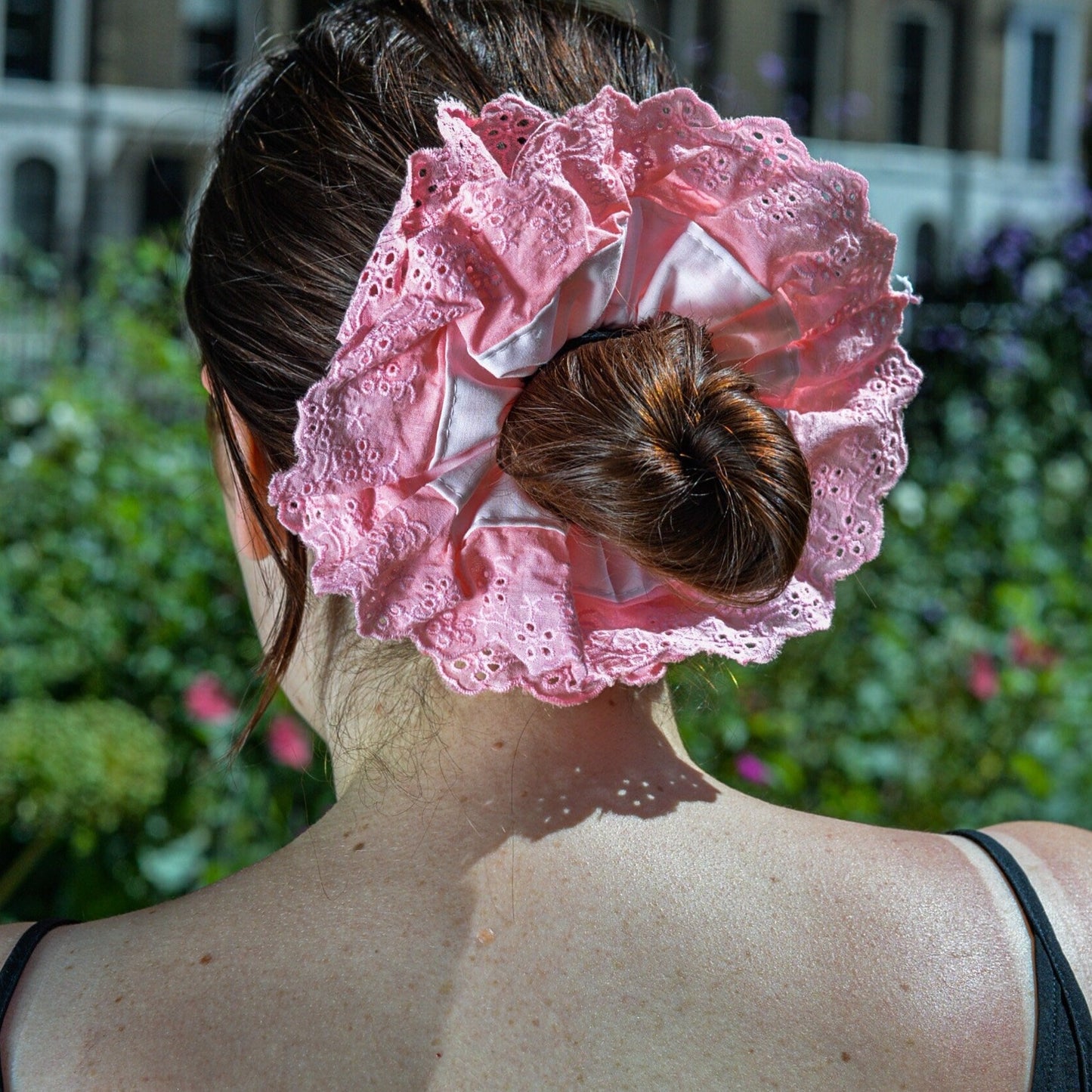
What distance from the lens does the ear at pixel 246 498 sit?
1161mm

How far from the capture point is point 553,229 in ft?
3.41

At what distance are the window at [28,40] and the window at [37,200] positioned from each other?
103 cm

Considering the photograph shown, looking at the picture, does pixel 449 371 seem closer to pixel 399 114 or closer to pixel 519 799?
pixel 399 114

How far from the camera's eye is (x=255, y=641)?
2.63 meters

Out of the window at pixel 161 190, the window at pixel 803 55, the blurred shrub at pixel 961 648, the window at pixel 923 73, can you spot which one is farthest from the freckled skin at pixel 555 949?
the window at pixel 923 73

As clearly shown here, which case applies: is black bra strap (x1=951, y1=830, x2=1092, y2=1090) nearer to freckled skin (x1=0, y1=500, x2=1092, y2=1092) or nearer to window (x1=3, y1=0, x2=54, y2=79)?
freckled skin (x1=0, y1=500, x2=1092, y2=1092)

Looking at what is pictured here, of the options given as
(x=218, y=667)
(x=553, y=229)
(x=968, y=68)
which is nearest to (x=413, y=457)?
(x=553, y=229)

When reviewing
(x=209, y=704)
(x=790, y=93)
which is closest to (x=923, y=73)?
(x=790, y=93)

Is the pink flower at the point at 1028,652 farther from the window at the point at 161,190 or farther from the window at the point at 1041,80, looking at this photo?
the window at the point at 1041,80

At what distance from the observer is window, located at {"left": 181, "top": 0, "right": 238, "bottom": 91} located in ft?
50.0

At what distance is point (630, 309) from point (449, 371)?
18cm

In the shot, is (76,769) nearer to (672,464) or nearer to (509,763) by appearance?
(509,763)

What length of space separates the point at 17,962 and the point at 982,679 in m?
2.46

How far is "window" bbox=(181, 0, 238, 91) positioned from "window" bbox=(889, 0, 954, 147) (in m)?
10.2
